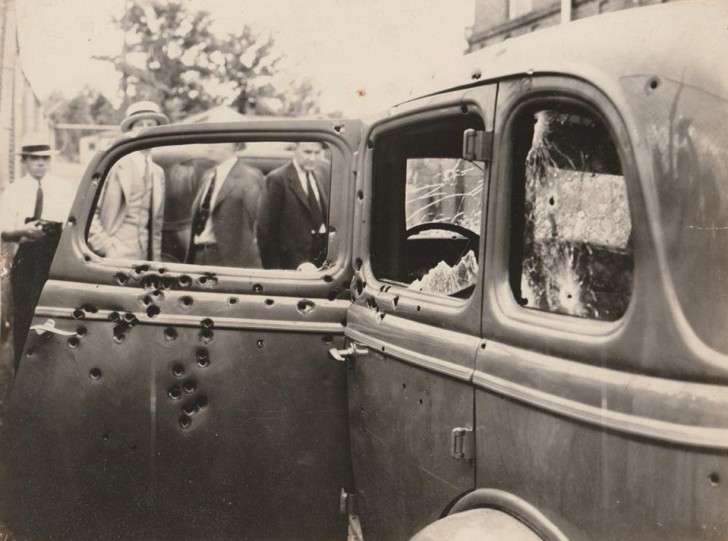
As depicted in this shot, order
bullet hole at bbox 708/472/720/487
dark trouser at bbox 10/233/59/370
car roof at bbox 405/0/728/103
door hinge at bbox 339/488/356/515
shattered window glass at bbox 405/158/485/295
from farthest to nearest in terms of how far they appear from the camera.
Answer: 1. dark trouser at bbox 10/233/59/370
2. door hinge at bbox 339/488/356/515
3. shattered window glass at bbox 405/158/485/295
4. car roof at bbox 405/0/728/103
5. bullet hole at bbox 708/472/720/487

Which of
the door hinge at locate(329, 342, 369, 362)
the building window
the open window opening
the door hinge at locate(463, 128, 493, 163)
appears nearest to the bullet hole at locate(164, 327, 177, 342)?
the door hinge at locate(329, 342, 369, 362)

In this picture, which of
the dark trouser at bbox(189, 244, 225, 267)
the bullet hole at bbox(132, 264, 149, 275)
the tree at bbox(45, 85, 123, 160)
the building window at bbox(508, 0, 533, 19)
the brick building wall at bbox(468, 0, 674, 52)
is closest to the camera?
the bullet hole at bbox(132, 264, 149, 275)

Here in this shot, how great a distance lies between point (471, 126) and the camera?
216 cm

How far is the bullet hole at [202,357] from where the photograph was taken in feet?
9.18

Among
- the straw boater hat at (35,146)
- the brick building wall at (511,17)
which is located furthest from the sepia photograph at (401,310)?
the brick building wall at (511,17)

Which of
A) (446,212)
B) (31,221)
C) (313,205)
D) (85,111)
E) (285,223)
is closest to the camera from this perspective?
(446,212)

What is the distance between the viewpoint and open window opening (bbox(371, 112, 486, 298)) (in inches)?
→ 87.5

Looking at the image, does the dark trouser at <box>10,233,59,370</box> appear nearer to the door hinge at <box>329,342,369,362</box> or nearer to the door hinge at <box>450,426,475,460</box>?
the door hinge at <box>329,342,369,362</box>

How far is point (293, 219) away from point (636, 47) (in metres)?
1.72

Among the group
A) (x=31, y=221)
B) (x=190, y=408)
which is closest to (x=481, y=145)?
(x=190, y=408)

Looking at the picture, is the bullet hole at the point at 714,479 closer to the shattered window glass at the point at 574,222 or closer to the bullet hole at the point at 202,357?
the shattered window glass at the point at 574,222

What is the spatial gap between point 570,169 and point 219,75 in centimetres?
1015

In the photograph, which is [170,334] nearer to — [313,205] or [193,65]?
[313,205]

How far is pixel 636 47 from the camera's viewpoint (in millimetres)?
1562
